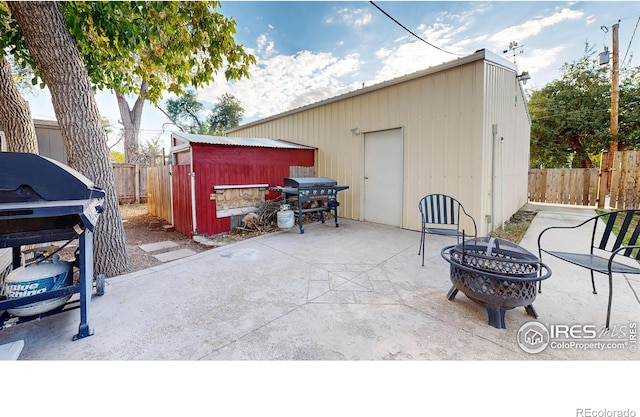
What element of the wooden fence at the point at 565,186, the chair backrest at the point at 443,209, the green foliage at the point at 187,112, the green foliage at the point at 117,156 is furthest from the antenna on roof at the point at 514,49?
the green foliage at the point at 117,156

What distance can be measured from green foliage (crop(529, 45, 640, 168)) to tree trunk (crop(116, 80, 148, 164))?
58.0 ft

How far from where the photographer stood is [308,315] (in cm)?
203

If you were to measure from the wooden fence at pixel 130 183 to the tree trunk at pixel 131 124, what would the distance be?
1718mm

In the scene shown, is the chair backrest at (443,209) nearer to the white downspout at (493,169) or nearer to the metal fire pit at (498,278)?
the white downspout at (493,169)

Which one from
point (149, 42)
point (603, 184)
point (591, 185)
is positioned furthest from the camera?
point (591, 185)

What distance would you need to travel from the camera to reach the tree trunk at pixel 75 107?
2494 mm

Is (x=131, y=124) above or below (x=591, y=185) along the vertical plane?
above

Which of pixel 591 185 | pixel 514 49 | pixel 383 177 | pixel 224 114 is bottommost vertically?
pixel 591 185

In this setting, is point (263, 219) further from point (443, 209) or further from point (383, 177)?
point (443, 209)

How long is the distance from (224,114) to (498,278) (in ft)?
58.4

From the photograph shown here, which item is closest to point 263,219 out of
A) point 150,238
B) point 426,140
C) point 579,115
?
point 150,238

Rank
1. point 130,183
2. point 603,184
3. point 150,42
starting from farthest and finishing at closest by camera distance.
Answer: point 130,183 → point 603,184 → point 150,42

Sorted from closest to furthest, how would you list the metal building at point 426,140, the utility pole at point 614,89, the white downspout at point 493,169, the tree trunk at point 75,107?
the tree trunk at point 75,107
the metal building at point 426,140
the white downspout at point 493,169
the utility pole at point 614,89
